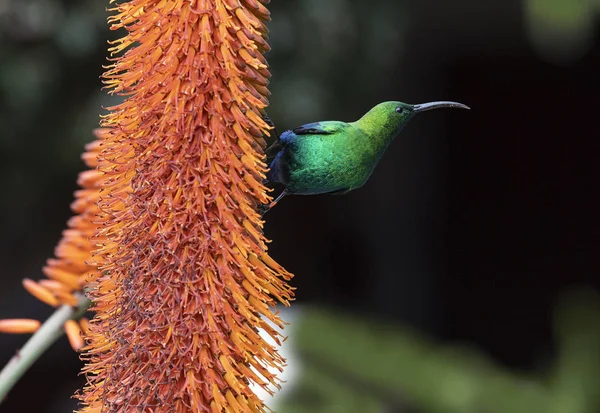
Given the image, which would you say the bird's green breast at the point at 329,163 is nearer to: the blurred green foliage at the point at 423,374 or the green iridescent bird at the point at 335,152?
the green iridescent bird at the point at 335,152

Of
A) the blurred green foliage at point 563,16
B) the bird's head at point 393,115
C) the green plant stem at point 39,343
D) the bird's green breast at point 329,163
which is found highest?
the blurred green foliage at point 563,16

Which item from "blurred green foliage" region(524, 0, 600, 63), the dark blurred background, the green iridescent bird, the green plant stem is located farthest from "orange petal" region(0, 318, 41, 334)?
the dark blurred background

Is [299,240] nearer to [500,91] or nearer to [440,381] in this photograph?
[500,91]

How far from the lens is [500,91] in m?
2.70

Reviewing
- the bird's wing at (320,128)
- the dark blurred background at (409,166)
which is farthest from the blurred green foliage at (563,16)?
the bird's wing at (320,128)

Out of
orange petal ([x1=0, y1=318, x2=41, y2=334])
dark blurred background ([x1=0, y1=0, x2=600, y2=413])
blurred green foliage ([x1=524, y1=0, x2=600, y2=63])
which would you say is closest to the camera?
orange petal ([x1=0, y1=318, x2=41, y2=334])

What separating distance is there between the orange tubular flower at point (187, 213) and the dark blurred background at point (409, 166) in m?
1.24

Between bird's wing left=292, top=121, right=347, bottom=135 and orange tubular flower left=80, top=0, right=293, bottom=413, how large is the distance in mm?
70

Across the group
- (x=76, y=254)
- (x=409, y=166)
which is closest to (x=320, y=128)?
(x=76, y=254)

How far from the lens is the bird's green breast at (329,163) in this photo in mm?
458

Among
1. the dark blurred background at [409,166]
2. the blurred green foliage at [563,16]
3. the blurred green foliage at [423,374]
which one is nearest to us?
the blurred green foliage at [563,16]

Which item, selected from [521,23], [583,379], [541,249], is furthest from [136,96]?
[541,249]

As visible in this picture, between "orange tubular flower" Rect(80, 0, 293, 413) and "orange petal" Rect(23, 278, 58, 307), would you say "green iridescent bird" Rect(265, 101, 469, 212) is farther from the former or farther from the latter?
"orange petal" Rect(23, 278, 58, 307)

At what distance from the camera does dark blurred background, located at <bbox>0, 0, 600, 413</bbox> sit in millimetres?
1732
